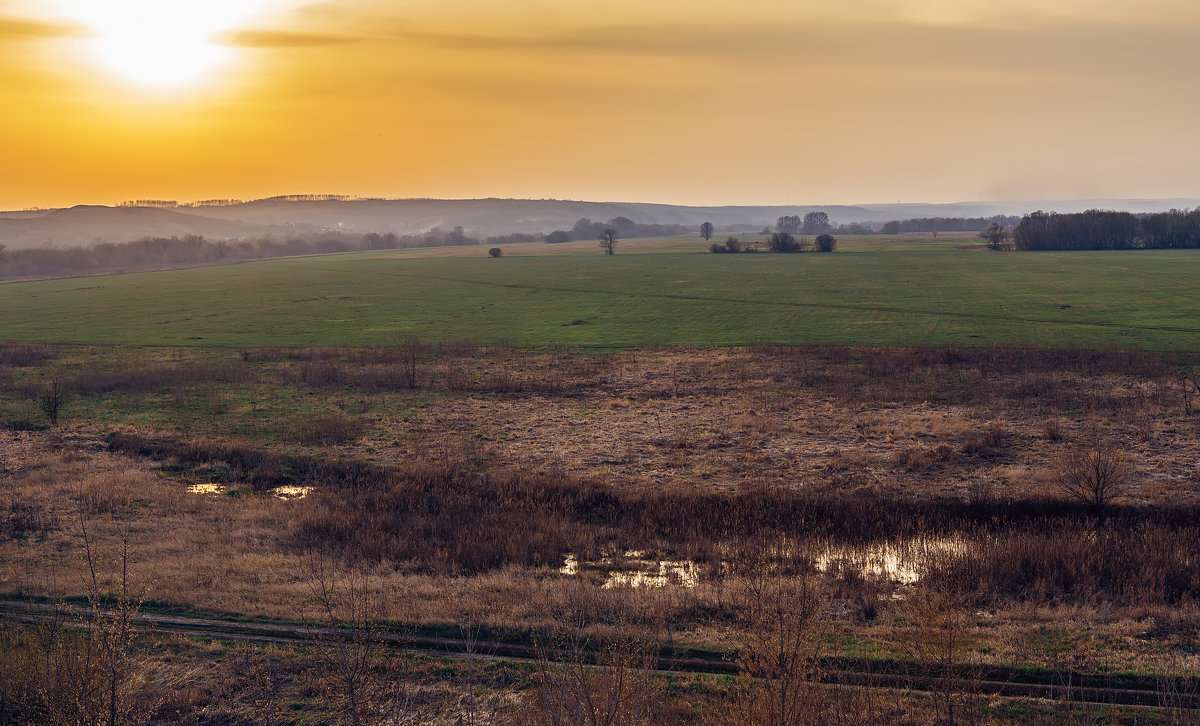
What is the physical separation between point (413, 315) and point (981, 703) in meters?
67.1

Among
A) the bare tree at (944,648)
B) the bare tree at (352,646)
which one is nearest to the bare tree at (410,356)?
the bare tree at (352,646)

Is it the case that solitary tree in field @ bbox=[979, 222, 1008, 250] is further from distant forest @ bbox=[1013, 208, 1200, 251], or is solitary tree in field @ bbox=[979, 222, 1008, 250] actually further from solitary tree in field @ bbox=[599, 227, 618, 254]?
solitary tree in field @ bbox=[599, 227, 618, 254]

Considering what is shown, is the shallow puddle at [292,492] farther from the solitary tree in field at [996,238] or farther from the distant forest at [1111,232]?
the solitary tree in field at [996,238]

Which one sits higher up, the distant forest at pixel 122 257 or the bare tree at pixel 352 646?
the distant forest at pixel 122 257

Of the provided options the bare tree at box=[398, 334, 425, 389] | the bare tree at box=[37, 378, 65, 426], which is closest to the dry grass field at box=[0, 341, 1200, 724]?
the bare tree at box=[37, 378, 65, 426]

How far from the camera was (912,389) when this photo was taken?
1532 inches

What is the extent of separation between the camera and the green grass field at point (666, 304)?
57.9m

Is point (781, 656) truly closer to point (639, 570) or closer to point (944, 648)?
point (944, 648)

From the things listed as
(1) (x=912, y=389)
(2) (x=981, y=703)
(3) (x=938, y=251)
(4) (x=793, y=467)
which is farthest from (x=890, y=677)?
(3) (x=938, y=251)

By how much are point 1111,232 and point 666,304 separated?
94870 mm

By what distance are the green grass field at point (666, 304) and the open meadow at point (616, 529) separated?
8.27 feet

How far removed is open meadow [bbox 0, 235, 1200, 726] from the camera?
45.0ft

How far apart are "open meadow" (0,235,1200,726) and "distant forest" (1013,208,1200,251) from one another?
8378 centimetres

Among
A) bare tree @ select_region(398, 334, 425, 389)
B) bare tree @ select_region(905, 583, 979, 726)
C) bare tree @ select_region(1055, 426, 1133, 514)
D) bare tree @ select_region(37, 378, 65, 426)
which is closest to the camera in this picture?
bare tree @ select_region(905, 583, 979, 726)
